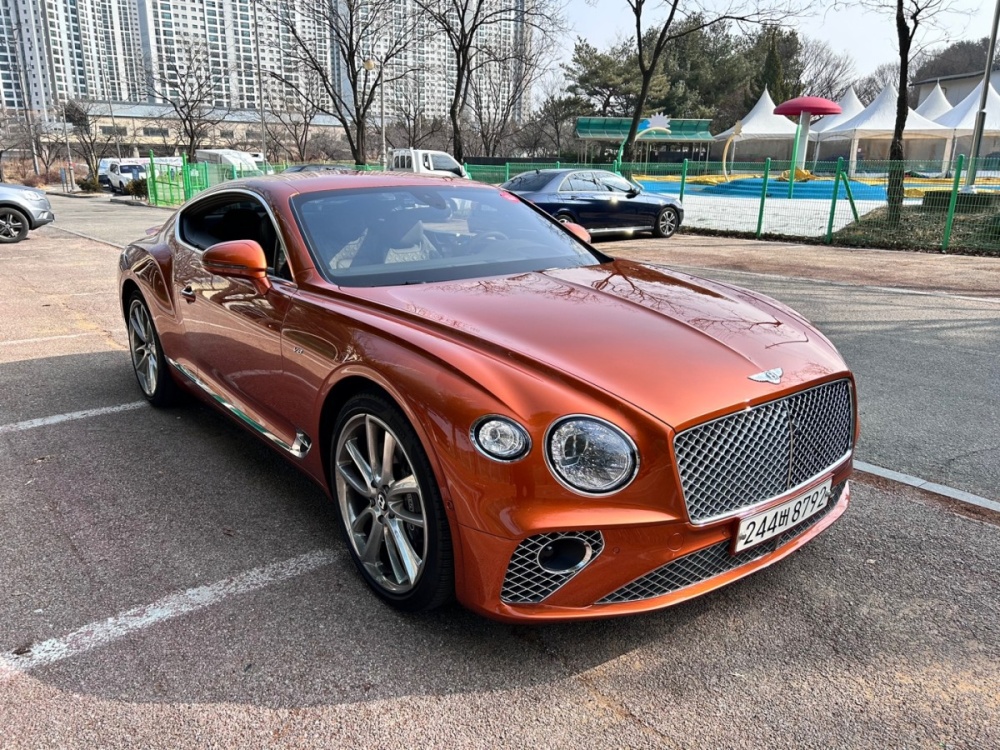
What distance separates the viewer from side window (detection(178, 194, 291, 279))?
351cm

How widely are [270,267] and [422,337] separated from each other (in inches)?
50.9

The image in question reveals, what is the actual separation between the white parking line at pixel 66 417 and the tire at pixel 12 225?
42.0ft

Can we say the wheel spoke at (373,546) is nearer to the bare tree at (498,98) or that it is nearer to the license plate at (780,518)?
the license plate at (780,518)

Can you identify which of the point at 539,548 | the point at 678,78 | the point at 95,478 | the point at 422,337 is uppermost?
the point at 678,78

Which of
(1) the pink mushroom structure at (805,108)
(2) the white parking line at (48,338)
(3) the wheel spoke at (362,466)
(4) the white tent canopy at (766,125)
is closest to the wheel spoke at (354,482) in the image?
(3) the wheel spoke at (362,466)

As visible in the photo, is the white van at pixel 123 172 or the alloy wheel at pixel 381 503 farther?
the white van at pixel 123 172

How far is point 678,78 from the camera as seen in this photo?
65375mm

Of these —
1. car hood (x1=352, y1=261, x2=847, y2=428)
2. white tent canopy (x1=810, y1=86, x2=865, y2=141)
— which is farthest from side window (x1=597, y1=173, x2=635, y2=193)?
white tent canopy (x1=810, y1=86, x2=865, y2=141)

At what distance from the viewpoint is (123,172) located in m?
42.5

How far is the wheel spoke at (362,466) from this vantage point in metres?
2.72

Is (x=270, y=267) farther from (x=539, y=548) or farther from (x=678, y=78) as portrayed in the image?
(x=678, y=78)

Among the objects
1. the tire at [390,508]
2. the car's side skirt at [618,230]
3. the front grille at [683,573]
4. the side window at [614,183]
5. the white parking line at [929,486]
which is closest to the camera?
the front grille at [683,573]

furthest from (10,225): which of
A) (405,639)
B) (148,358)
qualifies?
(405,639)

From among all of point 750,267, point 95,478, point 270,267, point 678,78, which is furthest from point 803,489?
point 678,78
